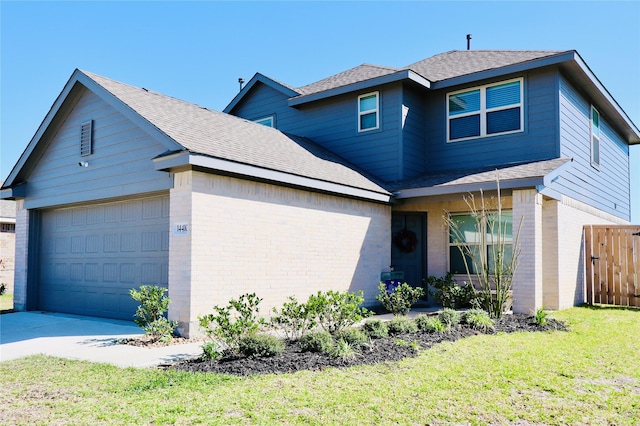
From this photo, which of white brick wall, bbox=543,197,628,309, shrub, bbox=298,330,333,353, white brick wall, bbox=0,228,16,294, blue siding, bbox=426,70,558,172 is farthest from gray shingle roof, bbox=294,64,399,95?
white brick wall, bbox=0,228,16,294

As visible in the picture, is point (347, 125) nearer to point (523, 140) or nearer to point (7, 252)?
point (523, 140)

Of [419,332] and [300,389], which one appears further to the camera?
[419,332]

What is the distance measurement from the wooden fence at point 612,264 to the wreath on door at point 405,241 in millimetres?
4579

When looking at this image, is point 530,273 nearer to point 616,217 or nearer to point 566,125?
point 566,125

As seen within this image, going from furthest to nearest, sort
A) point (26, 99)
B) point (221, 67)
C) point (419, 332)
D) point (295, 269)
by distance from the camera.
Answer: point (221, 67) < point (26, 99) < point (295, 269) < point (419, 332)

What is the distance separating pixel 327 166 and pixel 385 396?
837cm

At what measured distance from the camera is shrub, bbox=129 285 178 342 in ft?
27.5

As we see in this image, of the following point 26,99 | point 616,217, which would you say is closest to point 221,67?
point 26,99

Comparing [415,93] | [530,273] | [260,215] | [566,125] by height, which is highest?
[415,93]

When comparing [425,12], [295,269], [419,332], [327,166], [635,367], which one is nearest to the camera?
[635,367]

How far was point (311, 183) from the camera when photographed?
10938 millimetres

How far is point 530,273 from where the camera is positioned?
11023 millimetres

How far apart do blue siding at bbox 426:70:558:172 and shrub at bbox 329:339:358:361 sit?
27.3 ft

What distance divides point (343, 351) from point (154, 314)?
358 cm
